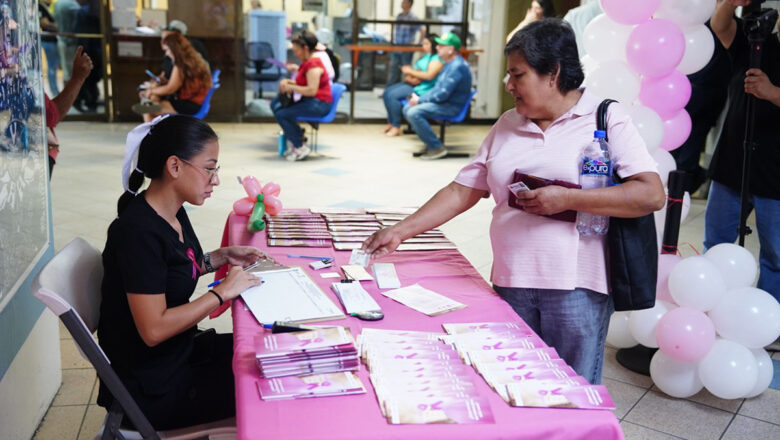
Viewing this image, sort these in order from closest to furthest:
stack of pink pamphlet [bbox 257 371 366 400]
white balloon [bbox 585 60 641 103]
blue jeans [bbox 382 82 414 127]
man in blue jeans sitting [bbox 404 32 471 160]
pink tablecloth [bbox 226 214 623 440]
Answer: pink tablecloth [bbox 226 214 623 440]
stack of pink pamphlet [bbox 257 371 366 400]
white balloon [bbox 585 60 641 103]
man in blue jeans sitting [bbox 404 32 471 160]
blue jeans [bbox 382 82 414 127]

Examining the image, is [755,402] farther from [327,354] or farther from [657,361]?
[327,354]

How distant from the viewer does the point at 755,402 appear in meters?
3.15

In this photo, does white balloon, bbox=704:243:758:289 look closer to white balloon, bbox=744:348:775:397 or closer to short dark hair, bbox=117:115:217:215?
white balloon, bbox=744:348:775:397

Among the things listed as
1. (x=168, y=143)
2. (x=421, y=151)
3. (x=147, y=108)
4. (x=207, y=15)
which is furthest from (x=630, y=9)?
(x=207, y=15)

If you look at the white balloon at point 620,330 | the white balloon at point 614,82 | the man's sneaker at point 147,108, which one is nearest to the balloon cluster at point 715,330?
the white balloon at point 620,330

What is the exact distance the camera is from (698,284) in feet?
9.82

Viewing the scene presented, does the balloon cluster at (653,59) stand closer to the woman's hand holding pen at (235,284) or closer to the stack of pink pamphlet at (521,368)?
the stack of pink pamphlet at (521,368)

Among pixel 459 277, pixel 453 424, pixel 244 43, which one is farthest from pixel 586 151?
pixel 244 43

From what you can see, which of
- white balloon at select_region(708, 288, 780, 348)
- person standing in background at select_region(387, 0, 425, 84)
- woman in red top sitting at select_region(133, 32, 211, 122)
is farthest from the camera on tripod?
person standing in background at select_region(387, 0, 425, 84)

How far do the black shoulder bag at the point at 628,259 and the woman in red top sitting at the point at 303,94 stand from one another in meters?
6.02

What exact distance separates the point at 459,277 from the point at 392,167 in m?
5.42

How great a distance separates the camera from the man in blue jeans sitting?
8203 mm

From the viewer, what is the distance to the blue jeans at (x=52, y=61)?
9.52 metres

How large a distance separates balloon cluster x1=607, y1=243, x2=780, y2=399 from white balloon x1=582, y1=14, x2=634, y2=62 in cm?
108
